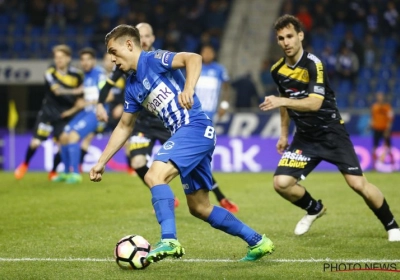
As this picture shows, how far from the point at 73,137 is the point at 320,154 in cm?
762

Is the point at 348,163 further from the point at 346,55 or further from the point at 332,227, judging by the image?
the point at 346,55

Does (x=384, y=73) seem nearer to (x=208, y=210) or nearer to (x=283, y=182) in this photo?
(x=283, y=182)

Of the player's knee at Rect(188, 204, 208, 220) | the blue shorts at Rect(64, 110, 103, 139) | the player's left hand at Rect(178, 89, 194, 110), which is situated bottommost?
the blue shorts at Rect(64, 110, 103, 139)

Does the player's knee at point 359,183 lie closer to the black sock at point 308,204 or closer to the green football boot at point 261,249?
the black sock at point 308,204

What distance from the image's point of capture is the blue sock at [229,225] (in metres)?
6.97

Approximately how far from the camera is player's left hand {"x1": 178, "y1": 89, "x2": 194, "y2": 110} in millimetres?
6420

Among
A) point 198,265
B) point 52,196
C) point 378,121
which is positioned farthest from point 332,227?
point 378,121

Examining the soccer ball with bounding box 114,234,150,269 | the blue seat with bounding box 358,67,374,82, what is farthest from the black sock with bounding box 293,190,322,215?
the blue seat with bounding box 358,67,374,82

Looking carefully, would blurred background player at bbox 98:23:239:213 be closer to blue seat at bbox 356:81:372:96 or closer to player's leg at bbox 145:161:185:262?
player's leg at bbox 145:161:185:262

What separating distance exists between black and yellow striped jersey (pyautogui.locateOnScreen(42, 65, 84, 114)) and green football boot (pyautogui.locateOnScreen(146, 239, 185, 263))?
9648 millimetres

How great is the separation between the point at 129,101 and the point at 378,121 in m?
15.3

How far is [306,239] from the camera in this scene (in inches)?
340

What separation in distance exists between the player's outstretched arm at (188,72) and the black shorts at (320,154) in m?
2.31

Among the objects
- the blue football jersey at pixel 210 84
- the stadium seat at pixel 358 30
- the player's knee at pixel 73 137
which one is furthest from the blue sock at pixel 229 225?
the stadium seat at pixel 358 30
